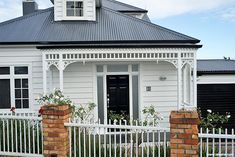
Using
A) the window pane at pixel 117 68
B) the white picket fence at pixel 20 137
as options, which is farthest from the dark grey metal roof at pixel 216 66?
the white picket fence at pixel 20 137

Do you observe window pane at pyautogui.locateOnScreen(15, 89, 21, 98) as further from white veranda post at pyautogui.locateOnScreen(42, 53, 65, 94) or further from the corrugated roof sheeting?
the corrugated roof sheeting

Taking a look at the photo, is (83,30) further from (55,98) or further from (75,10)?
(55,98)

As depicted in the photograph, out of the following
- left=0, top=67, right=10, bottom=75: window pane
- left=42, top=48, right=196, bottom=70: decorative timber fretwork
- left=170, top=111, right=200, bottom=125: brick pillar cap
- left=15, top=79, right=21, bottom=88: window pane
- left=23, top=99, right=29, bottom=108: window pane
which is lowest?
left=23, top=99, right=29, bottom=108: window pane

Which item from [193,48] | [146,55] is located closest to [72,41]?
[146,55]

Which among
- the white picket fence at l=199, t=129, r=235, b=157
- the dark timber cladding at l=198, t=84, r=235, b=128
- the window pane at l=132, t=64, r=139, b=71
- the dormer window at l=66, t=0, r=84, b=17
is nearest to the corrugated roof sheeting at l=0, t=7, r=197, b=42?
the dormer window at l=66, t=0, r=84, b=17

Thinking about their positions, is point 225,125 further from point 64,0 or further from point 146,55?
point 64,0

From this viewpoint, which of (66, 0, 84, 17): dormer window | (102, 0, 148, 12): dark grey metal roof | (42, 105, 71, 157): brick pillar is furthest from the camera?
(102, 0, 148, 12): dark grey metal roof

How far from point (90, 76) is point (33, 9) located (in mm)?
8045

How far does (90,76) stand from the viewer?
39.0 feet

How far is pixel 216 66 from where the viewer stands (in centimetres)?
1286

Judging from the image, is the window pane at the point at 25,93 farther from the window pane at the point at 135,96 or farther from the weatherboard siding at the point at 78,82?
the window pane at the point at 135,96

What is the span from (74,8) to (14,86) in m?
4.35

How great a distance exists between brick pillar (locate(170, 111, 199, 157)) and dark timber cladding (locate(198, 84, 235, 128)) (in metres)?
7.07

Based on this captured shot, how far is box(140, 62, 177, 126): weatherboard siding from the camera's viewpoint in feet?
39.3
